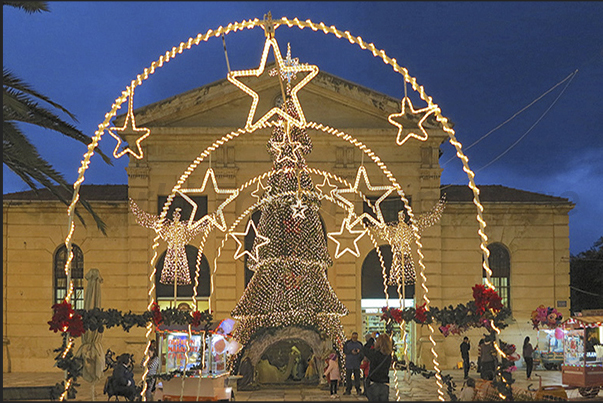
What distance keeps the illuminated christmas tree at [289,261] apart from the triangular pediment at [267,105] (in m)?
9.14

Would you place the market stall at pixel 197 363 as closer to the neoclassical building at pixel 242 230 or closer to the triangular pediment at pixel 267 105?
the neoclassical building at pixel 242 230

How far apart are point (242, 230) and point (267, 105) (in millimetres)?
5182

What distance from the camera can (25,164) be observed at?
17.2 meters

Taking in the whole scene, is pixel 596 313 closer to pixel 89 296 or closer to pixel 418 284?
pixel 418 284

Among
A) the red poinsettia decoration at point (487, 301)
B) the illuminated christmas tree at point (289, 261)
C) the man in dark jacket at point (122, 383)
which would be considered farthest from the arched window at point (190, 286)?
the red poinsettia decoration at point (487, 301)

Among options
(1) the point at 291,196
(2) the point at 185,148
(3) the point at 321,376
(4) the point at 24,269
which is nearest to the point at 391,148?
(2) the point at 185,148

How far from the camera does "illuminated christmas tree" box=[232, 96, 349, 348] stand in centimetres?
2169

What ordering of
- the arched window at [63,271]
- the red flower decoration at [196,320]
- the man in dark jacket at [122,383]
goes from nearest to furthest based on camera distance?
the man in dark jacket at [122,383], the red flower decoration at [196,320], the arched window at [63,271]

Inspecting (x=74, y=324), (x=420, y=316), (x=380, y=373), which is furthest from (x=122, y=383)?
(x=420, y=316)

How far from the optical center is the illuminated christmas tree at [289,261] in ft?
71.2

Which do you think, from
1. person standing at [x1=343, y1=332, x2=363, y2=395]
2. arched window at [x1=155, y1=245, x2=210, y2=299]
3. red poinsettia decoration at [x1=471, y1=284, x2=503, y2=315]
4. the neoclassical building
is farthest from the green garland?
arched window at [x1=155, y1=245, x2=210, y2=299]

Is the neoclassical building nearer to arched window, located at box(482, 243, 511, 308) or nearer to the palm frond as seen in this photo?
arched window, located at box(482, 243, 511, 308)

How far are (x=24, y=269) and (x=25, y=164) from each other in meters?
15.2

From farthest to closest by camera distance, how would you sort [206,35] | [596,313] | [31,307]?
[31,307] → [596,313] → [206,35]
